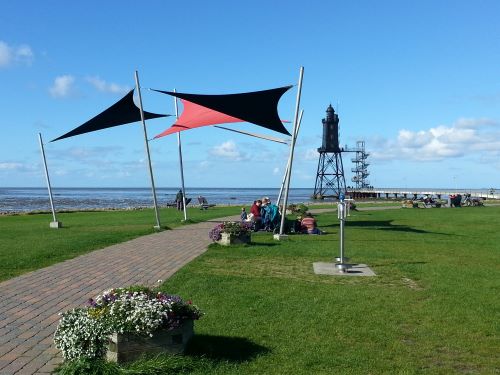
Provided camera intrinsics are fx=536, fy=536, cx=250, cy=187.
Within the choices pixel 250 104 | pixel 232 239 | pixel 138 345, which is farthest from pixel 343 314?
pixel 250 104

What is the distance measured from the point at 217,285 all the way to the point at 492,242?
33.4ft

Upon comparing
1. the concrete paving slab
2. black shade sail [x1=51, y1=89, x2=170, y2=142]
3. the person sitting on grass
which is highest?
black shade sail [x1=51, y1=89, x2=170, y2=142]

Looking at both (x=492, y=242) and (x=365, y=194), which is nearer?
(x=492, y=242)

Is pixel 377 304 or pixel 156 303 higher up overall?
pixel 156 303

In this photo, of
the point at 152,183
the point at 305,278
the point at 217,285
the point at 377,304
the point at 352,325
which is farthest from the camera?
the point at 152,183

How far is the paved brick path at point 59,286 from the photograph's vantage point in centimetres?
512

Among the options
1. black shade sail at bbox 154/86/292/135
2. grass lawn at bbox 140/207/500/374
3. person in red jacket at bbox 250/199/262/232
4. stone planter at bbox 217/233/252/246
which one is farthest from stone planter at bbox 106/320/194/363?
person in red jacket at bbox 250/199/262/232

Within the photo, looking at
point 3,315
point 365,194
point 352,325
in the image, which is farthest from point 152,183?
point 365,194

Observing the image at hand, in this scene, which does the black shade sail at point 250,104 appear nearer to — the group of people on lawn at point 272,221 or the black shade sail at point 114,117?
the group of people on lawn at point 272,221

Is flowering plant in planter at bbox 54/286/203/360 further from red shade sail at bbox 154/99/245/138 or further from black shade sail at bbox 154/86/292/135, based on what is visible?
red shade sail at bbox 154/99/245/138

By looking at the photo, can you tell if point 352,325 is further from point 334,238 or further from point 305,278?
point 334,238

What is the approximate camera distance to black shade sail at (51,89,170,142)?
18.0 metres

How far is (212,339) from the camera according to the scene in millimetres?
5516

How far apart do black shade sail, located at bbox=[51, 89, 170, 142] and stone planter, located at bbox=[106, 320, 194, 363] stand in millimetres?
14009
